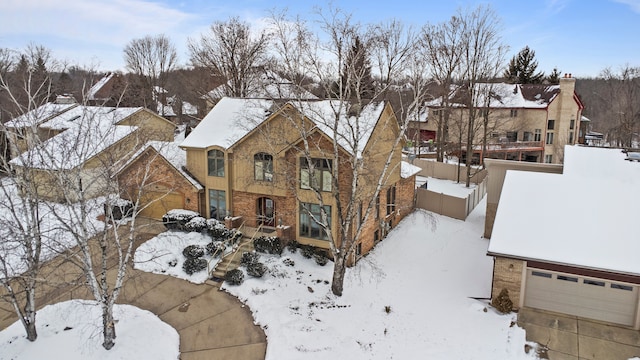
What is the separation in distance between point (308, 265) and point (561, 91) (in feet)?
112

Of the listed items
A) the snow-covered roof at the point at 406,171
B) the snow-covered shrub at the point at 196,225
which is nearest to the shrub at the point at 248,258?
the snow-covered shrub at the point at 196,225

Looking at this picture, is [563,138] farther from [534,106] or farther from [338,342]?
[338,342]

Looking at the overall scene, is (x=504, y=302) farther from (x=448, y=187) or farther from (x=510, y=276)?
(x=448, y=187)

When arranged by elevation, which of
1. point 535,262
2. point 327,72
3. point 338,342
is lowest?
point 338,342

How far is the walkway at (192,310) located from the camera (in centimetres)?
1311

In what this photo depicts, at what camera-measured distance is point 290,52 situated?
1488 cm

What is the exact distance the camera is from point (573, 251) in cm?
1417

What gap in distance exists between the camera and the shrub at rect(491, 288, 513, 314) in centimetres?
1433

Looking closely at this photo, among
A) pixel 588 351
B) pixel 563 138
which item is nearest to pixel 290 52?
pixel 588 351

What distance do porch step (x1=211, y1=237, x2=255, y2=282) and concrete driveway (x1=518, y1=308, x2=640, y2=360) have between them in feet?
35.6

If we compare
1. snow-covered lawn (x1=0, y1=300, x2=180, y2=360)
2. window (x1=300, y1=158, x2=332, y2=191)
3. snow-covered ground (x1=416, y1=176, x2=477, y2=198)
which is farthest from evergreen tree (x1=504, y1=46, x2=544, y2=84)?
snow-covered lawn (x1=0, y1=300, x2=180, y2=360)

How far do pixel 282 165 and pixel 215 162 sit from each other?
4083mm

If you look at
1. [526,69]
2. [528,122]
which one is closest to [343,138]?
[528,122]

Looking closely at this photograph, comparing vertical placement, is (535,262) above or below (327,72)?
below
